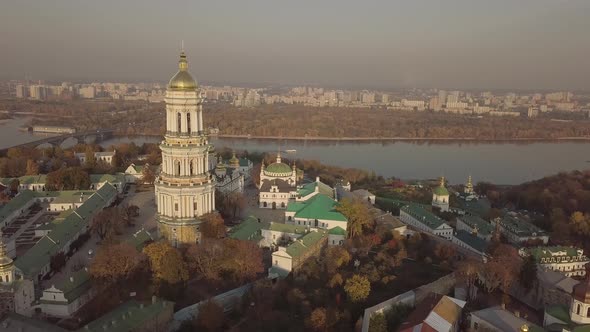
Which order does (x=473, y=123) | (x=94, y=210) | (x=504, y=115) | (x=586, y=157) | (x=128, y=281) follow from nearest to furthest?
1. (x=128, y=281)
2. (x=94, y=210)
3. (x=586, y=157)
4. (x=473, y=123)
5. (x=504, y=115)

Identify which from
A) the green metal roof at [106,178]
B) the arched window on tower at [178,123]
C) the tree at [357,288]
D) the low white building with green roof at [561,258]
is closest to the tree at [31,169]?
the green metal roof at [106,178]

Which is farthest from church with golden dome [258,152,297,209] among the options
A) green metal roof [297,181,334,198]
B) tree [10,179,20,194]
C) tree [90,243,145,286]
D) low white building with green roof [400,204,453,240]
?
tree [10,179,20,194]

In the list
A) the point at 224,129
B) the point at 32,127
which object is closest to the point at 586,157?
the point at 224,129

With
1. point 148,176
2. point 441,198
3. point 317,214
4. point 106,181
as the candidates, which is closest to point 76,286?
point 317,214

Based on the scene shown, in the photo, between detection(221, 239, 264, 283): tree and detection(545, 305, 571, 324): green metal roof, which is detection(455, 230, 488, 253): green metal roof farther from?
detection(221, 239, 264, 283): tree

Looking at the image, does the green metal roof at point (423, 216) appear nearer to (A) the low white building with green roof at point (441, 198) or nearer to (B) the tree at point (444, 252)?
(A) the low white building with green roof at point (441, 198)

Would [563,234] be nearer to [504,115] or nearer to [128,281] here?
[128,281]

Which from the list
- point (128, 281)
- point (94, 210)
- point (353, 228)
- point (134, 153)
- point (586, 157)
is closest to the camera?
point (128, 281)
